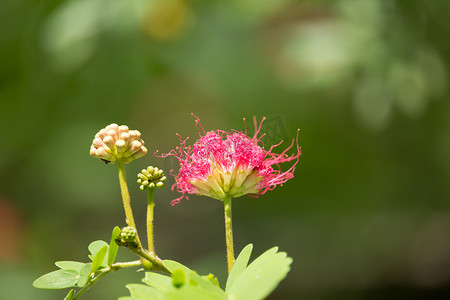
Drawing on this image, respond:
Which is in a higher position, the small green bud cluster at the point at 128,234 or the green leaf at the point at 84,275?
the small green bud cluster at the point at 128,234

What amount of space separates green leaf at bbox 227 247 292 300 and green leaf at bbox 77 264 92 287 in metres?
0.40

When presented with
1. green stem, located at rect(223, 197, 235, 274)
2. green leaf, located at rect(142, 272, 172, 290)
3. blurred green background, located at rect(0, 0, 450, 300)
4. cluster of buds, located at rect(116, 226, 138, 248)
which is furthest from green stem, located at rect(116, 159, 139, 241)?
blurred green background, located at rect(0, 0, 450, 300)

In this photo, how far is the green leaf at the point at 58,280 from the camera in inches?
59.7

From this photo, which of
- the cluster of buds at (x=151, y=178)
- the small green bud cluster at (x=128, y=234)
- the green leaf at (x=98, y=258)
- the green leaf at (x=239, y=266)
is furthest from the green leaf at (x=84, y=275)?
the green leaf at (x=239, y=266)

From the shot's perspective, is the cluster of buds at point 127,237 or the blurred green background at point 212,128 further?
the blurred green background at point 212,128

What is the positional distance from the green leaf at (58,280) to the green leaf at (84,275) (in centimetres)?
4

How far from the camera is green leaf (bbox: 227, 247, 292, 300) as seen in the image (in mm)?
1202

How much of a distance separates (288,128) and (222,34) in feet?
3.88

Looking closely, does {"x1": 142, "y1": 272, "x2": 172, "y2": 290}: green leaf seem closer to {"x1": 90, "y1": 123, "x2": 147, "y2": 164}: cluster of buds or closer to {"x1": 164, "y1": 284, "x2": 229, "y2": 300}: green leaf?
{"x1": 164, "y1": 284, "x2": 229, "y2": 300}: green leaf

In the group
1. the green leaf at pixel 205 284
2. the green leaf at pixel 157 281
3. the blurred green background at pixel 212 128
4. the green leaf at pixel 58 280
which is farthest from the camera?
the blurred green background at pixel 212 128

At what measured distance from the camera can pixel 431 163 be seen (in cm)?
539

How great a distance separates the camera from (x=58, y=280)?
5.04ft

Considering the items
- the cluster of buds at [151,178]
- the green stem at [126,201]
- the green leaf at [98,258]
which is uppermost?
the cluster of buds at [151,178]

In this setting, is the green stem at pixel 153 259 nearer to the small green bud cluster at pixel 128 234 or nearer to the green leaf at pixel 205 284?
the small green bud cluster at pixel 128 234
